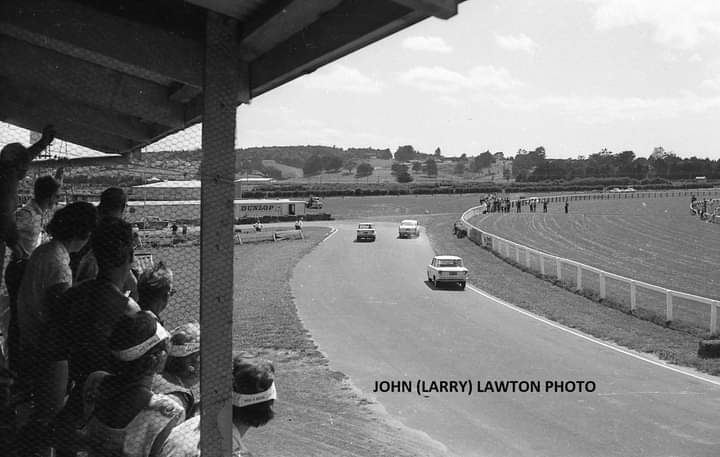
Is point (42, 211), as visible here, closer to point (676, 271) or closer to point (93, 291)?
point (93, 291)

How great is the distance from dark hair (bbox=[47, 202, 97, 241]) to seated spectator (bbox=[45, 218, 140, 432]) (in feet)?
0.98

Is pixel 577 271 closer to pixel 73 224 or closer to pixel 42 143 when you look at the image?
pixel 42 143

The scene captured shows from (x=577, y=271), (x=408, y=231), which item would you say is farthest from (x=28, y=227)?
(x=408, y=231)

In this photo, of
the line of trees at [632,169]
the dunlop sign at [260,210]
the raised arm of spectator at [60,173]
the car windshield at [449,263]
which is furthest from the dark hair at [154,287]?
the line of trees at [632,169]

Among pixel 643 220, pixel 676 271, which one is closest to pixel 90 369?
pixel 676 271

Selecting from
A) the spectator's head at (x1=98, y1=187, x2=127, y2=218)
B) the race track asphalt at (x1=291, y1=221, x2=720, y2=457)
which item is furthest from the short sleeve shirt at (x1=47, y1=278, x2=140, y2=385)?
the race track asphalt at (x1=291, y1=221, x2=720, y2=457)

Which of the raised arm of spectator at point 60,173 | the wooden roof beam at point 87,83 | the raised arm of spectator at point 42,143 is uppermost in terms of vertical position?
the wooden roof beam at point 87,83

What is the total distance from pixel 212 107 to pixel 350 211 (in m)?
74.7

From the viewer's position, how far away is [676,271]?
2783cm

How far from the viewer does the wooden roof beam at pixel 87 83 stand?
163 inches

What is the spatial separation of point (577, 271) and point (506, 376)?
42.7ft

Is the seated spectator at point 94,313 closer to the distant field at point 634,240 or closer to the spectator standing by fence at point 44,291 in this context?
the spectator standing by fence at point 44,291

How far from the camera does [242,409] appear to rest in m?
3.05

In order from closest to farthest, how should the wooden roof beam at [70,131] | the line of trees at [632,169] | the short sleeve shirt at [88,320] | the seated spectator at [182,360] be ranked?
the short sleeve shirt at [88,320], the seated spectator at [182,360], the wooden roof beam at [70,131], the line of trees at [632,169]
